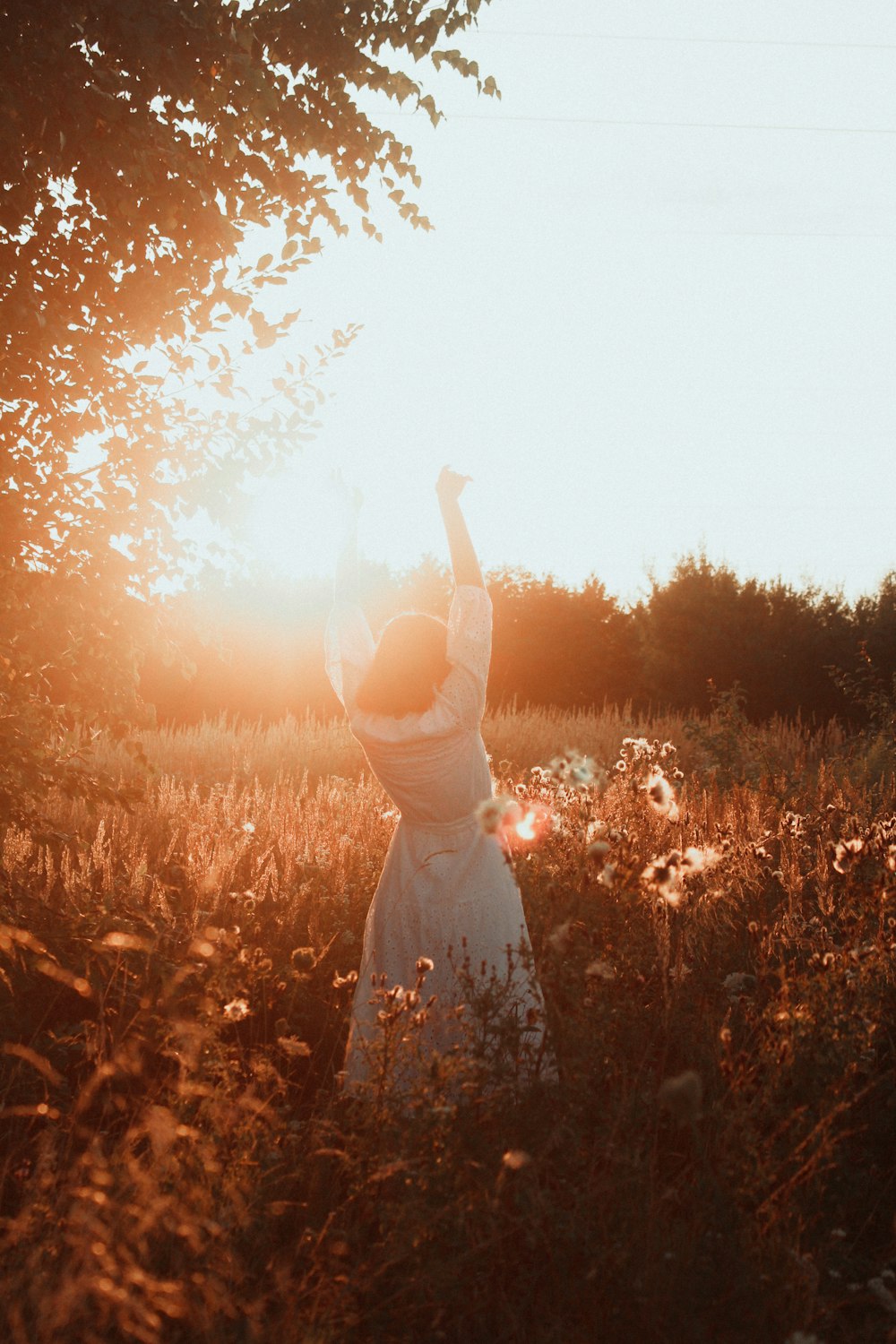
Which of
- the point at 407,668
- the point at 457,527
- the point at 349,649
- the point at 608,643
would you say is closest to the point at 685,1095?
the point at 407,668

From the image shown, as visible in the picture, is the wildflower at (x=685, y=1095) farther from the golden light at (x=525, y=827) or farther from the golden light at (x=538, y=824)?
the golden light at (x=538, y=824)

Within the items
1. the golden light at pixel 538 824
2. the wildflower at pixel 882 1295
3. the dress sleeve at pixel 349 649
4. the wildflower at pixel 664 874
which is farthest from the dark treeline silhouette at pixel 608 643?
the wildflower at pixel 882 1295

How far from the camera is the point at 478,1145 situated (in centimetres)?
218

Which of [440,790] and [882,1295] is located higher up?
[440,790]

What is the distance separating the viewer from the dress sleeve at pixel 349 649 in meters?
3.68

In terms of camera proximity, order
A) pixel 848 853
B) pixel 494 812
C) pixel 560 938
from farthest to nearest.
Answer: pixel 848 853, pixel 494 812, pixel 560 938

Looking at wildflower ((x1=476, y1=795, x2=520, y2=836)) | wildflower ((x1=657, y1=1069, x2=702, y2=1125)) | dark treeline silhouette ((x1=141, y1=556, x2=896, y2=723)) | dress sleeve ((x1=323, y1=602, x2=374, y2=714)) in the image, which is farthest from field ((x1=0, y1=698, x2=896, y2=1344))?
dark treeline silhouette ((x1=141, y1=556, x2=896, y2=723))

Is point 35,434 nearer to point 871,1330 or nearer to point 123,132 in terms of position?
point 123,132

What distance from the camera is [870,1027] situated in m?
2.49

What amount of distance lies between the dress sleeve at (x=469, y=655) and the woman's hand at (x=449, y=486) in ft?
1.14

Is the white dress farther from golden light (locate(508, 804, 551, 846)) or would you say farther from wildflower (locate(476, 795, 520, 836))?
golden light (locate(508, 804, 551, 846))

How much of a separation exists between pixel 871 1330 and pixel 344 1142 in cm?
132

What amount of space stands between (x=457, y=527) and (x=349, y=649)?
2.21 ft

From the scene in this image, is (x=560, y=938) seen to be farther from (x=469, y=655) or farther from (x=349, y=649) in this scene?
(x=349, y=649)
